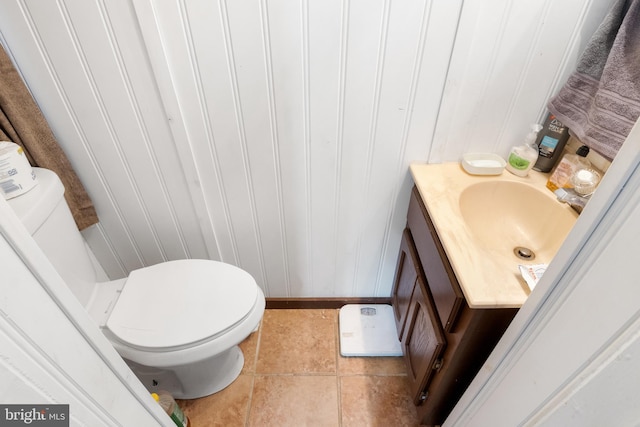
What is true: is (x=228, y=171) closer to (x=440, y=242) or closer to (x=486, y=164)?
(x=440, y=242)

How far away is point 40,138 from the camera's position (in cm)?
101

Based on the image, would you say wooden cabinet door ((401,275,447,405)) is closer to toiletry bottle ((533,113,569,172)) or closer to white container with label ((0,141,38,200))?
toiletry bottle ((533,113,569,172))

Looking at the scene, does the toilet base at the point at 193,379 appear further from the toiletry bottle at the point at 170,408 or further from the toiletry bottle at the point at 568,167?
the toiletry bottle at the point at 568,167

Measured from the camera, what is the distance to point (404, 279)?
1270mm

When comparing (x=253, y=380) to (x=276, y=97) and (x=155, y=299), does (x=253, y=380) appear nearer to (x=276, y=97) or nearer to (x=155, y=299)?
(x=155, y=299)

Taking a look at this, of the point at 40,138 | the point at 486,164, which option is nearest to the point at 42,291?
the point at 40,138

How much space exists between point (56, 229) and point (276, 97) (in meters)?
0.81

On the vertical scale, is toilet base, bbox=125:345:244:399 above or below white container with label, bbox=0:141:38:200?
below

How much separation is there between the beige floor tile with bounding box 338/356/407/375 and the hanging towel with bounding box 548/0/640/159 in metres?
1.07

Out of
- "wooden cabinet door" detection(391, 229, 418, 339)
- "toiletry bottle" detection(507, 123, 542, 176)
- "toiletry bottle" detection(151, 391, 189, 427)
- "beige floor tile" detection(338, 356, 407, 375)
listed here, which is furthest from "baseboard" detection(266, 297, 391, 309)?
"toiletry bottle" detection(507, 123, 542, 176)

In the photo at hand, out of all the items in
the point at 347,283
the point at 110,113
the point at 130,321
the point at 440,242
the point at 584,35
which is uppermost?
the point at 584,35

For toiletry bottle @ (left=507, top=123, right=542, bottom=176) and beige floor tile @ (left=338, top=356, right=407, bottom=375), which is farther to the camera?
beige floor tile @ (left=338, top=356, right=407, bottom=375)

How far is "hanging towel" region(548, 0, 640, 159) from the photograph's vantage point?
76cm

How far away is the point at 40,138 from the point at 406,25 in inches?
45.3
